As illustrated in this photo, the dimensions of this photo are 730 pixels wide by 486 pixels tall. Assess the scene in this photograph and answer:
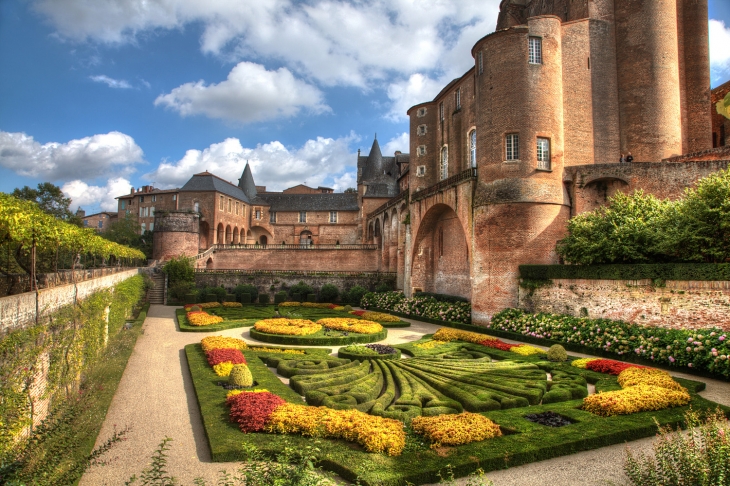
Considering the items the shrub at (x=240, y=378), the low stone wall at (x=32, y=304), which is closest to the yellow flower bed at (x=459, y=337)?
the shrub at (x=240, y=378)

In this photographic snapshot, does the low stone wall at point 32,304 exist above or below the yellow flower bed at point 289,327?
above

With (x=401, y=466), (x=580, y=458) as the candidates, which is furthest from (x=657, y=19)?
(x=401, y=466)

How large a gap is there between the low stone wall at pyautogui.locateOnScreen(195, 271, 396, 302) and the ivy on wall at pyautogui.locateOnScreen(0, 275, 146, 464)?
23.2 meters

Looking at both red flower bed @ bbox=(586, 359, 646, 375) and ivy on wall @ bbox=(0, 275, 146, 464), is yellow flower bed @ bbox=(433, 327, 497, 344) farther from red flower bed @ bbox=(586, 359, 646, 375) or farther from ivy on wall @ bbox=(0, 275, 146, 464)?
ivy on wall @ bbox=(0, 275, 146, 464)

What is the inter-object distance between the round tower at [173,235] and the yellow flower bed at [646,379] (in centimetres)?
3760

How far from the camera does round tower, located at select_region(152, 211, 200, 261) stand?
138 feet

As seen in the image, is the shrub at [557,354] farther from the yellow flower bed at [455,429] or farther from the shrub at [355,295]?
the shrub at [355,295]

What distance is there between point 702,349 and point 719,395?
190cm

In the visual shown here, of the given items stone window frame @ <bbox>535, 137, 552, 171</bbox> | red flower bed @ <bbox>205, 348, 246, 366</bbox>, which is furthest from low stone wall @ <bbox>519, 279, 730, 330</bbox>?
red flower bed @ <bbox>205, 348, 246, 366</bbox>

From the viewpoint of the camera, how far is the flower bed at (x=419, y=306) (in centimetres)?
2330

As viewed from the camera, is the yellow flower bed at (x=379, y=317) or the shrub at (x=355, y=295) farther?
the shrub at (x=355, y=295)

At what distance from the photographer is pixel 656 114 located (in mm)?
22922

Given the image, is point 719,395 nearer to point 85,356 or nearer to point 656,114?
point 85,356

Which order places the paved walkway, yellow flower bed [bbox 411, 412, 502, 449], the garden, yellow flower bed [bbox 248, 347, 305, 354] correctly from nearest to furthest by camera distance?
the paved walkway < the garden < yellow flower bed [bbox 411, 412, 502, 449] < yellow flower bed [bbox 248, 347, 305, 354]
